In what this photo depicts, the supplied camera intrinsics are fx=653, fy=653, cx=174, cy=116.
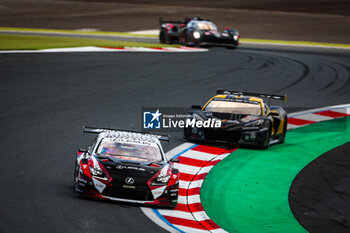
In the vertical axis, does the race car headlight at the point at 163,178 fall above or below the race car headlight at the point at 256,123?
above

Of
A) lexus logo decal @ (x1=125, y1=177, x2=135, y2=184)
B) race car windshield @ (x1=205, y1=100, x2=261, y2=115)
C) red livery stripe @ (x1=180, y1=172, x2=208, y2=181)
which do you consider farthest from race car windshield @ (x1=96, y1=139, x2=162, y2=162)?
race car windshield @ (x1=205, y1=100, x2=261, y2=115)

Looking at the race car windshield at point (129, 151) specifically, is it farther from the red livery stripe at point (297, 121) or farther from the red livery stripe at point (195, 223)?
the red livery stripe at point (297, 121)

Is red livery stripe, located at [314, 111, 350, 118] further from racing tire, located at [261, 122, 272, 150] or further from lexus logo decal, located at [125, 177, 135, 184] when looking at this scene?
lexus logo decal, located at [125, 177, 135, 184]

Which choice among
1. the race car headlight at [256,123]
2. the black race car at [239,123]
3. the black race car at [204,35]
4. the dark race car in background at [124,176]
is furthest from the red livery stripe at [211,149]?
the black race car at [204,35]

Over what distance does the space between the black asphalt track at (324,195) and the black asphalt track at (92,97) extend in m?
2.92

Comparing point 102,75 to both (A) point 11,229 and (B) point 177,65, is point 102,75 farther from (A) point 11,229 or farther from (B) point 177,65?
(A) point 11,229

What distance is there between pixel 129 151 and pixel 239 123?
475 centimetres

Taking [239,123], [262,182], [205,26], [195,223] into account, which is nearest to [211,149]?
[239,123]

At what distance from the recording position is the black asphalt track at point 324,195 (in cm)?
1087

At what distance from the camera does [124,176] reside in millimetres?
10773

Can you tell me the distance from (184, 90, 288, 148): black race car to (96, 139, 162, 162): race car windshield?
4017mm

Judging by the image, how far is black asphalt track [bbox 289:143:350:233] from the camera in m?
10.9

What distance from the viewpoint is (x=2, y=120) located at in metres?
16.9

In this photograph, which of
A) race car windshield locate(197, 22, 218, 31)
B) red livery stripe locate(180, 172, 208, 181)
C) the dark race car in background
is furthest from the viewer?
race car windshield locate(197, 22, 218, 31)
